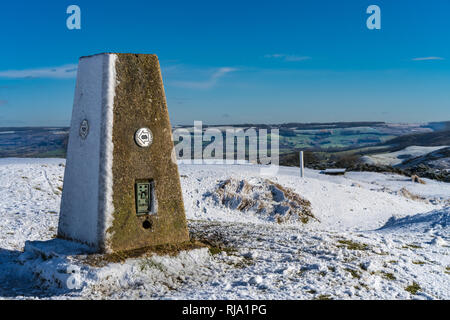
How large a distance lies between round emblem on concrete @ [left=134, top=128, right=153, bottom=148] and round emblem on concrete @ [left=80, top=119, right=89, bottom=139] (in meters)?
0.66

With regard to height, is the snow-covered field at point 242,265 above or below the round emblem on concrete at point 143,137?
below

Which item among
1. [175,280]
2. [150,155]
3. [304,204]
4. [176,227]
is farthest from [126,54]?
[304,204]

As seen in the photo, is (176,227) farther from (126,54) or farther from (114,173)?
(126,54)

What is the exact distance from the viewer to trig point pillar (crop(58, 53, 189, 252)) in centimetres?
558

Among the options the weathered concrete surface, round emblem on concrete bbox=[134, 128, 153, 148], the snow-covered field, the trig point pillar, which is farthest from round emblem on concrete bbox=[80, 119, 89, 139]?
the snow-covered field

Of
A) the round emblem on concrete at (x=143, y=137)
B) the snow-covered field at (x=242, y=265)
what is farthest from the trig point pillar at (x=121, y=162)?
the snow-covered field at (x=242, y=265)

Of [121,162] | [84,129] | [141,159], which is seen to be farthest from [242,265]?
[84,129]

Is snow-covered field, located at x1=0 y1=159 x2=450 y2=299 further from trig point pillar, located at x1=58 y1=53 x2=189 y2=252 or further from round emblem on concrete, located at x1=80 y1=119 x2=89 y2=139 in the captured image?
round emblem on concrete, located at x1=80 y1=119 x2=89 y2=139

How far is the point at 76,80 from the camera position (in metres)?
6.18

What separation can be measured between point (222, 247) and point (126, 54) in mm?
3199

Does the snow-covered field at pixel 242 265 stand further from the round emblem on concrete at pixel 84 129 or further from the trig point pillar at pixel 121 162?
the round emblem on concrete at pixel 84 129

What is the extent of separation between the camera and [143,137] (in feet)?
19.3

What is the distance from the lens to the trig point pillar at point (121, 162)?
5578mm

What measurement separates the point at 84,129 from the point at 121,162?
0.74 metres
